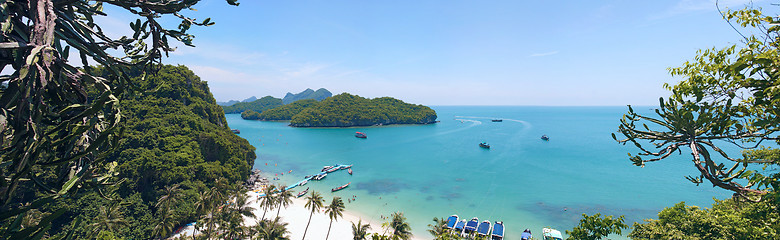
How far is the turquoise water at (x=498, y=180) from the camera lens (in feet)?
119

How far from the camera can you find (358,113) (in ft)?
421

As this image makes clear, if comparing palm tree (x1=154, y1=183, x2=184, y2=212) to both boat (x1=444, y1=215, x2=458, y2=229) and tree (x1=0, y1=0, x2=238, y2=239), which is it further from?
boat (x1=444, y1=215, x2=458, y2=229)

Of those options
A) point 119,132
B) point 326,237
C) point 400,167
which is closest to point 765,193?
point 119,132

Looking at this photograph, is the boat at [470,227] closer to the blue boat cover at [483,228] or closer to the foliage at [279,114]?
the blue boat cover at [483,228]

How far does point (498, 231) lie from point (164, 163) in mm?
35199

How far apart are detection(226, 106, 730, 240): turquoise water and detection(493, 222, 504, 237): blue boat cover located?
1.33 meters

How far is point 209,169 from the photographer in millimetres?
32281

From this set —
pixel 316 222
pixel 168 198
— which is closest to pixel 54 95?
pixel 168 198

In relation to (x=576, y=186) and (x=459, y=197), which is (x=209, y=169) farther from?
(x=576, y=186)

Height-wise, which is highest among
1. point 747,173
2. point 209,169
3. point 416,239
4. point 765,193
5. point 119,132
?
point 119,132

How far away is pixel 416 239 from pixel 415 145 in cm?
5188

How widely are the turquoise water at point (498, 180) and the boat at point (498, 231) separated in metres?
1.36

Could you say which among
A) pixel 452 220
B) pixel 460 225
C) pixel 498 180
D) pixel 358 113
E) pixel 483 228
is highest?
pixel 358 113

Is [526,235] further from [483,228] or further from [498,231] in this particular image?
[483,228]
